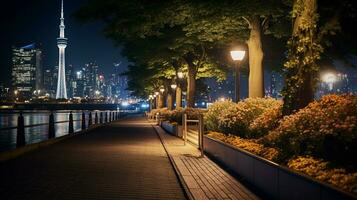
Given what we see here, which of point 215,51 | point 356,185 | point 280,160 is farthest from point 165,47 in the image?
point 356,185

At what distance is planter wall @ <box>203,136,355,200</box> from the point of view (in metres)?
6.82

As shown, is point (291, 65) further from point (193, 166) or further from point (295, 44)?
point (193, 166)

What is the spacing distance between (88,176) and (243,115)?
6.42m

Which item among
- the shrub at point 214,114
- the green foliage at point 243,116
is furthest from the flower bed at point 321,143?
the shrub at point 214,114

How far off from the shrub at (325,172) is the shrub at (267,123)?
15.4ft

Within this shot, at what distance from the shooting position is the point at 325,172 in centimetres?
809

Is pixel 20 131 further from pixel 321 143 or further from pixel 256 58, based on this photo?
pixel 321 143

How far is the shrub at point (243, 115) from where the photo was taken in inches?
650

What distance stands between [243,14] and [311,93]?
278 inches

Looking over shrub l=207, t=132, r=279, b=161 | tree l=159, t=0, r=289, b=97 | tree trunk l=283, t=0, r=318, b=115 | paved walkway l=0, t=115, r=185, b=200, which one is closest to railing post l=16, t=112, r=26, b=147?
paved walkway l=0, t=115, r=185, b=200

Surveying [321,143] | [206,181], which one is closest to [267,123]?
[206,181]

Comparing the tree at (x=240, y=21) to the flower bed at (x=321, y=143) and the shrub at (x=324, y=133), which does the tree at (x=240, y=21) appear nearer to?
the flower bed at (x=321, y=143)

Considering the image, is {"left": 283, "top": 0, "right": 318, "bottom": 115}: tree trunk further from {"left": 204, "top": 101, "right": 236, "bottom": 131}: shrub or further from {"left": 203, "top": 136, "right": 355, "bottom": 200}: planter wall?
{"left": 204, "top": 101, "right": 236, "bottom": 131}: shrub

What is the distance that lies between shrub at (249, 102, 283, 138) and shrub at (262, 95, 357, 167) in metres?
2.19
